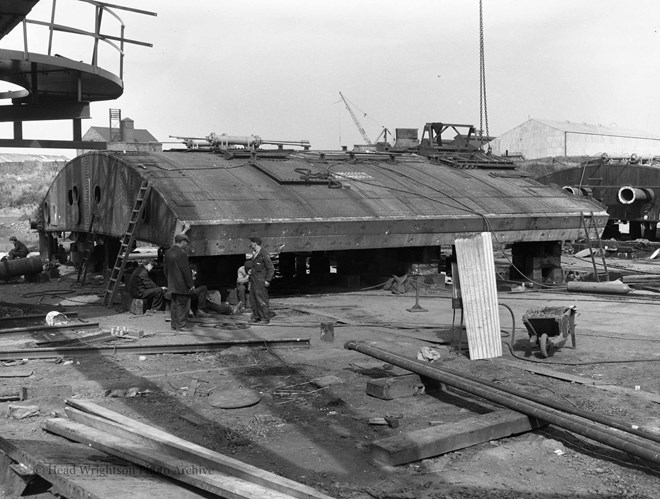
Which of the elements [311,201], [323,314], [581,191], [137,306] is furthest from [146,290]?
[581,191]

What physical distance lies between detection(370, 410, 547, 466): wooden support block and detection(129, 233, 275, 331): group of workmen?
6.86 metres

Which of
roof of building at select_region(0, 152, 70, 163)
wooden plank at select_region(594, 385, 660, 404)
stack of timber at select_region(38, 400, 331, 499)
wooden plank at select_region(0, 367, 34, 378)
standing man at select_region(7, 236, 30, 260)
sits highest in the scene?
roof of building at select_region(0, 152, 70, 163)

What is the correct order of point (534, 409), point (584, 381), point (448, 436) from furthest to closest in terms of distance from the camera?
point (584, 381) → point (534, 409) → point (448, 436)

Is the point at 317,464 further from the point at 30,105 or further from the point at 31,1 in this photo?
the point at 30,105

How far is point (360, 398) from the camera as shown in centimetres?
945

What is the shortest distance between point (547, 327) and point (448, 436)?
4.56m

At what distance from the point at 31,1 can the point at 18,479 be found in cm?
459

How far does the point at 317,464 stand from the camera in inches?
284

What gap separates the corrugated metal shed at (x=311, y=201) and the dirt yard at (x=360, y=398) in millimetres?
2264

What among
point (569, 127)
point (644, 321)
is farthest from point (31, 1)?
point (569, 127)

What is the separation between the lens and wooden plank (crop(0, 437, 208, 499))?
20.0ft

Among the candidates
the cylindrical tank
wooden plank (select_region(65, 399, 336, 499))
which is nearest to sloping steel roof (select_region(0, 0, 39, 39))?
wooden plank (select_region(65, 399, 336, 499))

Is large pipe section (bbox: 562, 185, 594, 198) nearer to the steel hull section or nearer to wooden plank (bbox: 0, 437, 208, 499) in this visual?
the steel hull section

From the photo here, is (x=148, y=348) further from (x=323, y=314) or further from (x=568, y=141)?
(x=568, y=141)
